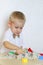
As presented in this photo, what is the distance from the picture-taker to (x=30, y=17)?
5.24 feet

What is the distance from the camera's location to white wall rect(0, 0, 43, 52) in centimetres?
154

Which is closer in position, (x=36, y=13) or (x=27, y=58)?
(x=27, y=58)

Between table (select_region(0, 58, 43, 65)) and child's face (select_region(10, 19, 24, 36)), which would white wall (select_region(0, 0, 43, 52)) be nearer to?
child's face (select_region(10, 19, 24, 36))

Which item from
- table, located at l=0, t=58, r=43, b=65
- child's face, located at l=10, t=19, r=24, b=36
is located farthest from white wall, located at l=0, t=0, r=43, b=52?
table, located at l=0, t=58, r=43, b=65

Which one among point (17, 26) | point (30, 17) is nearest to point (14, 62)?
point (17, 26)

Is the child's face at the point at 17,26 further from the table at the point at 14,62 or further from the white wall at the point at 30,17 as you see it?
the table at the point at 14,62

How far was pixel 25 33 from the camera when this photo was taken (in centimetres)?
160

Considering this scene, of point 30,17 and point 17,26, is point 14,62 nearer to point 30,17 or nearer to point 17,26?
point 17,26

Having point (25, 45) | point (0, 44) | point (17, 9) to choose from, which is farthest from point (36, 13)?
point (0, 44)

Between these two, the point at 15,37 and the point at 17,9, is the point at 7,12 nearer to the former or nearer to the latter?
the point at 17,9

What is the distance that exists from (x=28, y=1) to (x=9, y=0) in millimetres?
149

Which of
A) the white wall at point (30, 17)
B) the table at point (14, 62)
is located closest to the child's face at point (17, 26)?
the white wall at point (30, 17)

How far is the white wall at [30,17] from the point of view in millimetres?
1541

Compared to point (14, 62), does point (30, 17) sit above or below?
above
